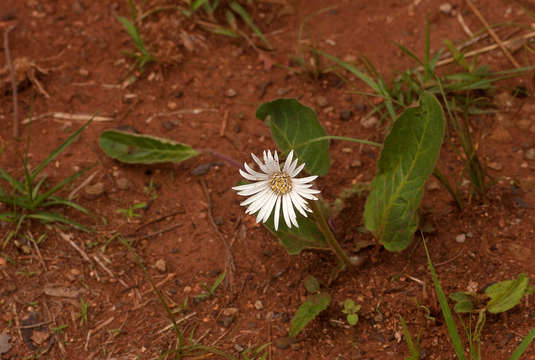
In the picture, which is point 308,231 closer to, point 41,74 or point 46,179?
point 46,179

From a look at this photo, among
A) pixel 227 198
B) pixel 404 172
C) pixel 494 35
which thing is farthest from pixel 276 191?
pixel 494 35

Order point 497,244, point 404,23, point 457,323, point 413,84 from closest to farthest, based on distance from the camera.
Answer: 1. point 457,323
2. point 497,244
3. point 413,84
4. point 404,23

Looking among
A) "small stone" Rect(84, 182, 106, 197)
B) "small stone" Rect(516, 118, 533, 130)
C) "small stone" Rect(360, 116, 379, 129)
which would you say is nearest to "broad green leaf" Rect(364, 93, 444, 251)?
"small stone" Rect(360, 116, 379, 129)

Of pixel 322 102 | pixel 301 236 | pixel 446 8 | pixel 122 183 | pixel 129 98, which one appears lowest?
pixel 122 183

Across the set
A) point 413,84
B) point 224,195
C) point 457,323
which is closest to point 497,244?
point 457,323

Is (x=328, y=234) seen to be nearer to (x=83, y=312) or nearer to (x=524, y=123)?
(x=83, y=312)
